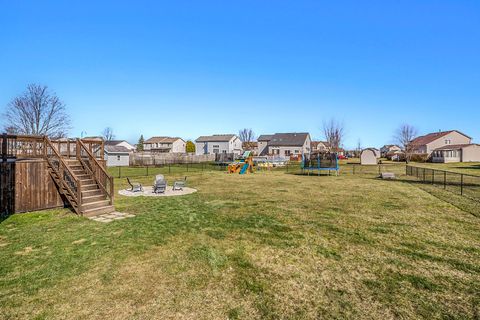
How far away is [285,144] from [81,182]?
6122 centimetres

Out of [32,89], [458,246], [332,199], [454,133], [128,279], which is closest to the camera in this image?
[128,279]

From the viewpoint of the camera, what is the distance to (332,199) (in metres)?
13.3

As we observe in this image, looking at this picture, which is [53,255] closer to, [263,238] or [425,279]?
[263,238]

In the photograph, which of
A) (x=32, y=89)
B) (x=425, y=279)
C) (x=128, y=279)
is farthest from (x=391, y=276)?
(x=32, y=89)

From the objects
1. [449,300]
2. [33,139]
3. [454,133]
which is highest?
[454,133]

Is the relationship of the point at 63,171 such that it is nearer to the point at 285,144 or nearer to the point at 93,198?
the point at 93,198

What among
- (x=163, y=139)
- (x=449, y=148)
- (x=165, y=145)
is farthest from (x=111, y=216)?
(x=163, y=139)

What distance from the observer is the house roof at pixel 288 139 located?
6831 cm

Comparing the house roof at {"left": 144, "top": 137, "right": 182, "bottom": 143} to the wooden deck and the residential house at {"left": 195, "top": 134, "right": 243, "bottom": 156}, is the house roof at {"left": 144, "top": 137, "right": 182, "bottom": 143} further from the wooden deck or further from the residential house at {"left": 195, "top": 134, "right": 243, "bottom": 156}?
the wooden deck

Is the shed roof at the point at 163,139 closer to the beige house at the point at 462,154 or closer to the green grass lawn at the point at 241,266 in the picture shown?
the beige house at the point at 462,154

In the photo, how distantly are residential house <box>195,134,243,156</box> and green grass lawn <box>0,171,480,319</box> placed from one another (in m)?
58.0

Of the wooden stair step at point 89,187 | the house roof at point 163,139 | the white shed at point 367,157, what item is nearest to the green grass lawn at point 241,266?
the wooden stair step at point 89,187

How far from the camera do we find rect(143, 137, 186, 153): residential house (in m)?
80.7

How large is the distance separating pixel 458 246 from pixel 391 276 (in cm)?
312
